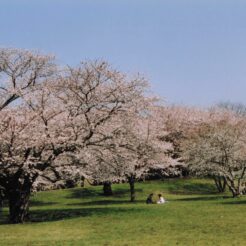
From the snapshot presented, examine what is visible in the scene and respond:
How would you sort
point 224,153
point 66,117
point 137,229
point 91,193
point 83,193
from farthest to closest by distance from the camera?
point 91,193 < point 83,193 < point 224,153 < point 66,117 < point 137,229

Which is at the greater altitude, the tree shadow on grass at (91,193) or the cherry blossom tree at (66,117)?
the cherry blossom tree at (66,117)

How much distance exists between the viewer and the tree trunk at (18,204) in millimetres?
28422

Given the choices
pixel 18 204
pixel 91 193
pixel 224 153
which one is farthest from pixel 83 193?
pixel 18 204

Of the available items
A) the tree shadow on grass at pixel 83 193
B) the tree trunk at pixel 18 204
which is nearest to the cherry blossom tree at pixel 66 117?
the tree trunk at pixel 18 204

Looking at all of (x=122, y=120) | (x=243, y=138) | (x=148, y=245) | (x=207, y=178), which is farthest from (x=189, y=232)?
(x=207, y=178)

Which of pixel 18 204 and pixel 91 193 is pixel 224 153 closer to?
pixel 91 193

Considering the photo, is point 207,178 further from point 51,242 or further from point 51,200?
point 51,242

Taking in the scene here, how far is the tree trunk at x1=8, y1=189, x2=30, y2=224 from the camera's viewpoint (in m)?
28.4

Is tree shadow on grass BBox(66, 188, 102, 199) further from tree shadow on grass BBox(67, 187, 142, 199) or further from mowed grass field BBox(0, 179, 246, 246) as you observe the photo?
mowed grass field BBox(0, 179, 246, 246)

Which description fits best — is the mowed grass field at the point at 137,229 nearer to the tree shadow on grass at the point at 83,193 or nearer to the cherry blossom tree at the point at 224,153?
the cherry blossom tree at the point at 224,153

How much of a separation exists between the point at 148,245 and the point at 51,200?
121ft

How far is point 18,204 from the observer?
28.7 metres

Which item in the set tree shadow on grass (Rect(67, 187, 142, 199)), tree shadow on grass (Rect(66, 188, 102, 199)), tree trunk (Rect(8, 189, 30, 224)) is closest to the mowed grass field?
tree trunk (Rect(8, 189, 30, 224))

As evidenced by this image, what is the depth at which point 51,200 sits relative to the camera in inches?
2084
